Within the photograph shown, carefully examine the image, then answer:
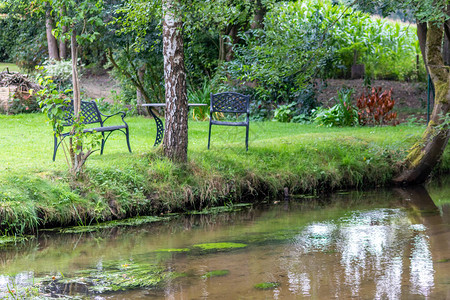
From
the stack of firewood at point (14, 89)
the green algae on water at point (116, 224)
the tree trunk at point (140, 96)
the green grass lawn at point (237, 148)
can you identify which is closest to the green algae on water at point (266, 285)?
the green algae on water at point (116, 224)

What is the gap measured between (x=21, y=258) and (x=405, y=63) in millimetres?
14339

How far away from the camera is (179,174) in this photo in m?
8.34

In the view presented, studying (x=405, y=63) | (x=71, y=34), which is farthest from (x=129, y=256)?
(x=405, y=63)

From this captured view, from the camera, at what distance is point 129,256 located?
6.31 metres

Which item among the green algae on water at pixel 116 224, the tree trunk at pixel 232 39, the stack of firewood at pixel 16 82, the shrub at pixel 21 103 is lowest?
the green algae on water at pixel 116 224

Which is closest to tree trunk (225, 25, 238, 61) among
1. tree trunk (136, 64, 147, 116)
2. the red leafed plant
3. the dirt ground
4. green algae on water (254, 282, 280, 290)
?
tree trunk (136, 64, 147, 116)

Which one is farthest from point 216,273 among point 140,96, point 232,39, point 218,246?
point 140,96

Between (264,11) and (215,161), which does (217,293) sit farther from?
(264,11)

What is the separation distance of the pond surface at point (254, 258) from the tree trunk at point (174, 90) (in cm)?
118

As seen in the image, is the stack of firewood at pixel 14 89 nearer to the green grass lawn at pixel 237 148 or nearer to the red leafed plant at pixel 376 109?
the green grass lawn at pixel 237 148

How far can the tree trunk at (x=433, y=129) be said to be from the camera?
934 cm

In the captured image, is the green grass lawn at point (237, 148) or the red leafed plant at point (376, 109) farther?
the red leafed plant at point (376, 109)

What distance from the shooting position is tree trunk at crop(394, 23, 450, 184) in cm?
934

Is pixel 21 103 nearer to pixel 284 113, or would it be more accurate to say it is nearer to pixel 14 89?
pixel 14 89
